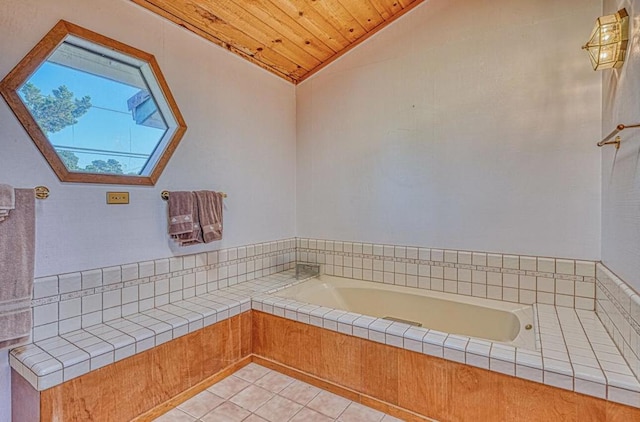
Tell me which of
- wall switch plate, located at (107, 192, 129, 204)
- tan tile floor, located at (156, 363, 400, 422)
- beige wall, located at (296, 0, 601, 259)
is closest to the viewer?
tan tile floor, located at (156, 363, 400, 422)

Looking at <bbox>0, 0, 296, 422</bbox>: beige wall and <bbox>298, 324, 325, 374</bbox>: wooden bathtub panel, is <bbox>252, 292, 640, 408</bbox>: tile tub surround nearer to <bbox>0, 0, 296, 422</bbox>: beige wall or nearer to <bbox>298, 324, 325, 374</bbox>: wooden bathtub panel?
<bbox>298, 324, 325, 374</bbox>: wooden bathtub panel

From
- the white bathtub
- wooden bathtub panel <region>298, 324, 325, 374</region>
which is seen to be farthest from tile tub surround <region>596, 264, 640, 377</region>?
wooden bathtub panel <region>298, 324, 325, 374</region>

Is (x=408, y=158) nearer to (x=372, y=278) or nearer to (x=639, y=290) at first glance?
(x=372, y=278)

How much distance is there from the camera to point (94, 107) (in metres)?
1.88

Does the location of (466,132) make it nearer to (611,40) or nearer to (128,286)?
(611,40)

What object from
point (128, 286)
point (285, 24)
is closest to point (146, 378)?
point (128, 286)

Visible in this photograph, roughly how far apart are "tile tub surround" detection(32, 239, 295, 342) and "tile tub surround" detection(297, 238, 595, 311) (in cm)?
90

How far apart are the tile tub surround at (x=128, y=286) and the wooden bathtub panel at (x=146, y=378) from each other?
1.23ft

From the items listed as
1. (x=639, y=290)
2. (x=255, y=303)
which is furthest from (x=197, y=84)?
(x=639, y=290)

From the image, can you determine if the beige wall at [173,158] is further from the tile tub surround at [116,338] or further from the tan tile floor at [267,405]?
the tan tile floor at [267,405]

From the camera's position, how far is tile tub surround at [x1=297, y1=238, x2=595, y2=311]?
2078mm

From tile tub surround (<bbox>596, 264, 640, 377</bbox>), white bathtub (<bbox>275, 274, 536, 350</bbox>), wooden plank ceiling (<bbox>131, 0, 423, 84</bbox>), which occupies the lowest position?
white bathtub (<bbox>275, 274, 536, 350</bbox>)

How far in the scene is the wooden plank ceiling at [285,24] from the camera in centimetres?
218

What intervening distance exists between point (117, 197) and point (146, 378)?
3.47 ft
